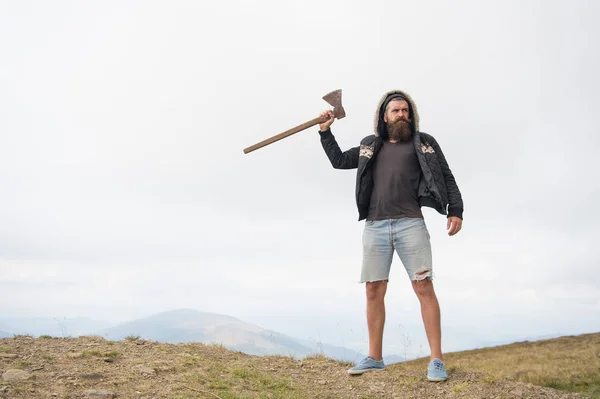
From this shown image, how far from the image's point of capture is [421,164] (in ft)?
21.2

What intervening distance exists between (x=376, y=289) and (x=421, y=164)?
5.65 feet

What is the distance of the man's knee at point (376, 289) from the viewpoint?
6.65 metres

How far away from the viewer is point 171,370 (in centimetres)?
607

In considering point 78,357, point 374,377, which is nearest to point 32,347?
point 78,357

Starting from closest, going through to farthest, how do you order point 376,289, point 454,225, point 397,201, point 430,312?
Result: point 430,312, point 454,225, point 397,201, point 376,289

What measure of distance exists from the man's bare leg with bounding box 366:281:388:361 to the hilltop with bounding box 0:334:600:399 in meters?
0.42

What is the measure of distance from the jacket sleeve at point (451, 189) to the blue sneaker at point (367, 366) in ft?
7.36

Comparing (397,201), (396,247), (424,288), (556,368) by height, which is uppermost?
(397,201)

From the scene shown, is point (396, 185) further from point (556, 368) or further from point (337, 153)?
point (556, 368)

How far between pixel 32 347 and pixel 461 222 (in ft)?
19.5

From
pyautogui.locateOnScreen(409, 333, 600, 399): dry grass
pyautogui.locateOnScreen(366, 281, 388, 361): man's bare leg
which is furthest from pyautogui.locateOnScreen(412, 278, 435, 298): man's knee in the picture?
pyautogui.locateOnScreen(409, 333, 600, 399): dry grass

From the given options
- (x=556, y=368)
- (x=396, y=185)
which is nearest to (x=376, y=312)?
(x=396, y=185)

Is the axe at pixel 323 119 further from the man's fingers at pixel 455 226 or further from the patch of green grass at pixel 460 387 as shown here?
the patch of green grass at pixel 460 387

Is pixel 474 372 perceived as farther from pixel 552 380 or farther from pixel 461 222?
pixel 552 380
